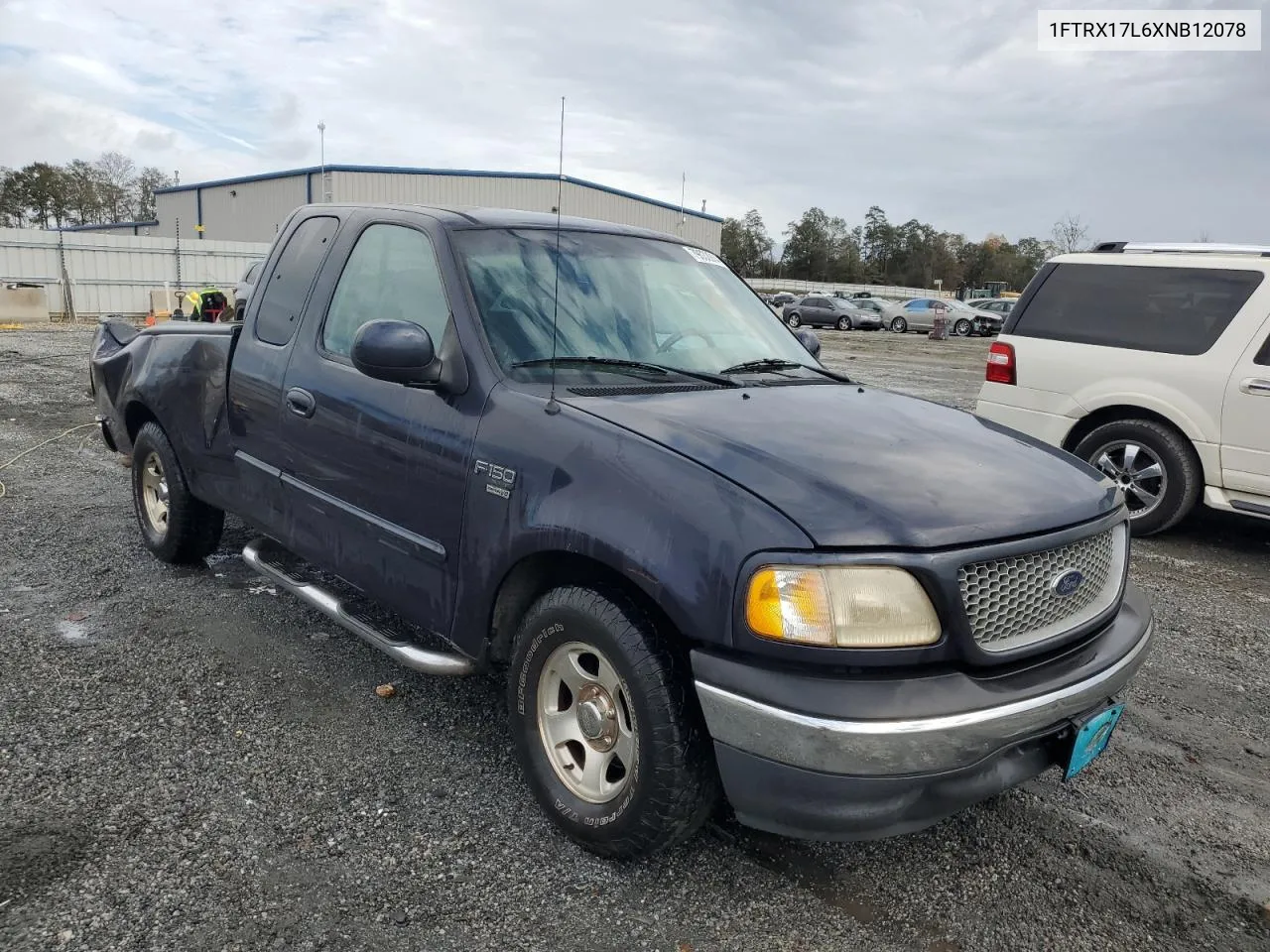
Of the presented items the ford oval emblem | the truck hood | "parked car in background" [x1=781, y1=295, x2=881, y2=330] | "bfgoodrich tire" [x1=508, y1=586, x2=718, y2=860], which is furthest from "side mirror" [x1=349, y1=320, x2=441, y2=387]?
"parked car in background" [x1=781, y1=295, x2=881, y2=330]

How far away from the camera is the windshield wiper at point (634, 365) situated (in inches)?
120

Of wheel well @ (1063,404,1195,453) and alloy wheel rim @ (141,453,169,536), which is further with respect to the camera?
wheel well @ (1063,404,1195,453)

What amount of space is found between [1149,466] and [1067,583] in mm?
4573

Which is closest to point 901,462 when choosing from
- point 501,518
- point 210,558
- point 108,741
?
point 501,518

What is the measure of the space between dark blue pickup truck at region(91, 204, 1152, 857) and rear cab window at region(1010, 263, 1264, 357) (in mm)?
3827

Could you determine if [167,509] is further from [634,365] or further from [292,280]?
[634,365]

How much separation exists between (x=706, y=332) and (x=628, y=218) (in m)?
47.3

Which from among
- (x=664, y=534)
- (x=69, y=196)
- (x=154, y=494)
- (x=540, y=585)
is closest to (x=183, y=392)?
(x=154, y=494)

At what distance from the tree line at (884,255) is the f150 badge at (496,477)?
93093mm

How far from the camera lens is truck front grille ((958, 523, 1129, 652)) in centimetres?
226

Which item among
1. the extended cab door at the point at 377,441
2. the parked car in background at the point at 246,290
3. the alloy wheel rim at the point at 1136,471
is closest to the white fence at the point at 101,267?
the parked car in background at the point at 246,290

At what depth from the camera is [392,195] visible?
4478cm

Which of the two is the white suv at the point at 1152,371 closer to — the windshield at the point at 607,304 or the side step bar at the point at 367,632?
the windshield at the point at 607,304

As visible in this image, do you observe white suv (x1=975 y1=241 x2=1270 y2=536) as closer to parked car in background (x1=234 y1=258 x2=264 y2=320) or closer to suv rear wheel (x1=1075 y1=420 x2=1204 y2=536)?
suv rear wheel (x1=1075 y1=420 x2=1204 y2=536)
